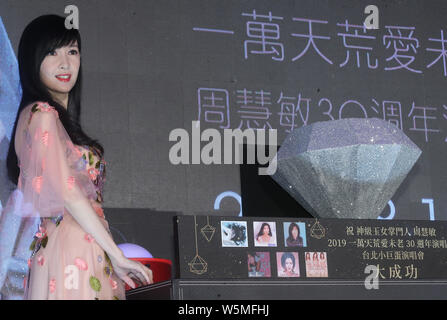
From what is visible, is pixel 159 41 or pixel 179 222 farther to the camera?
pixel 159 41

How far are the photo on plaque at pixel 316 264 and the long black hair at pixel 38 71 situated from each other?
2.05 feet

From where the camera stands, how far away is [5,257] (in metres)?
2.11

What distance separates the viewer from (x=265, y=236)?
1.99m

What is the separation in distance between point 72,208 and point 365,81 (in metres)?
2.34

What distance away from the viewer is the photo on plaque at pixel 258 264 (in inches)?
76.7

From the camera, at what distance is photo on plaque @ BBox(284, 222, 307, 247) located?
79.0 inches

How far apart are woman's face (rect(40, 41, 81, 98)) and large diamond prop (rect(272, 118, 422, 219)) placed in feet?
3.13

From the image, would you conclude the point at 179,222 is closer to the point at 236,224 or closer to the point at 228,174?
the point at 236,224

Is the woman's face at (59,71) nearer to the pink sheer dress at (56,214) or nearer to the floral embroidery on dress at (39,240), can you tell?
the pink sheer dress at (56,214)
